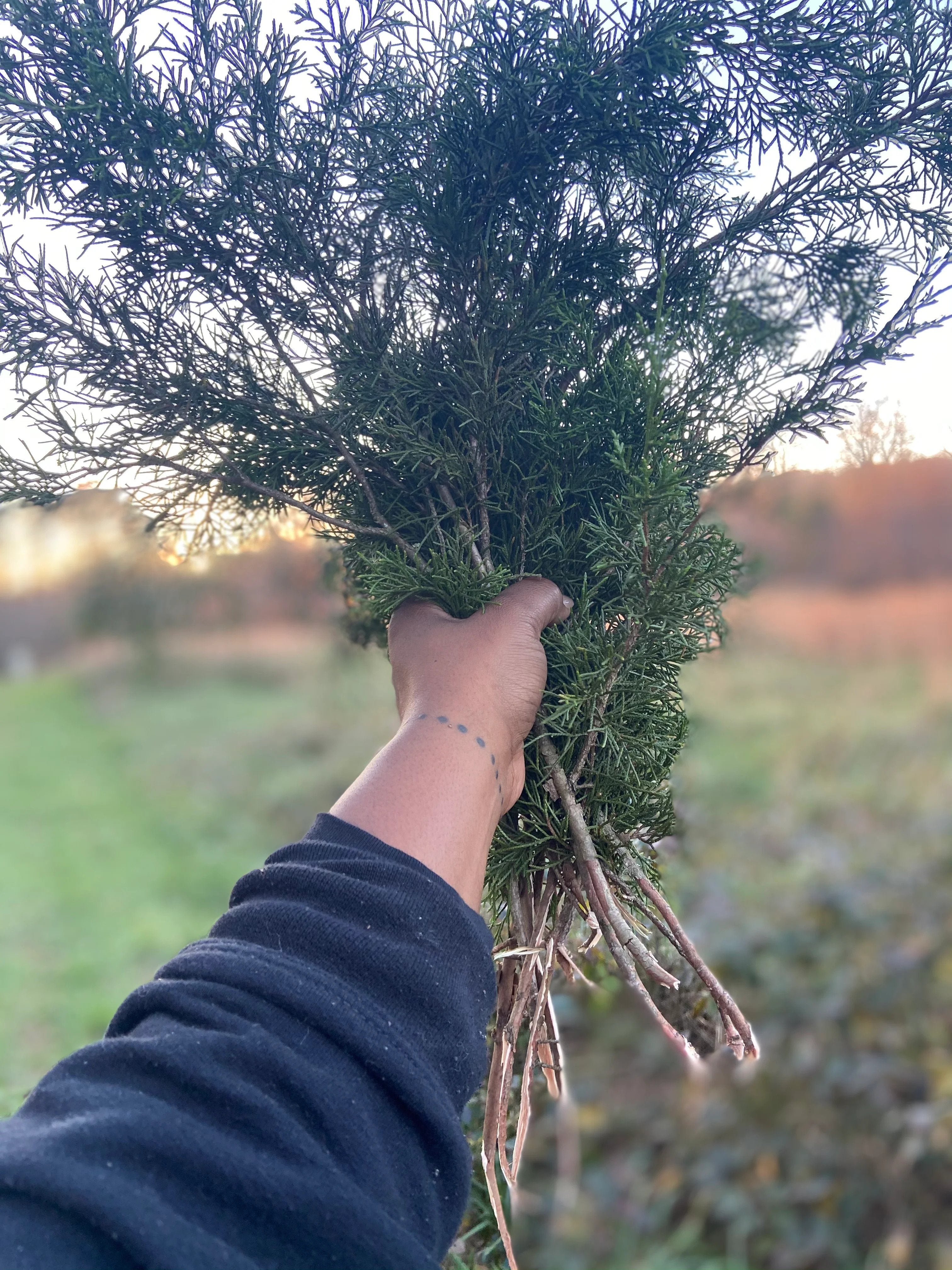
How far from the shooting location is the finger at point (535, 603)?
68cm

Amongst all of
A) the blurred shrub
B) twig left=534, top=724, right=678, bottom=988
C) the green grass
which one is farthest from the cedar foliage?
the green grass

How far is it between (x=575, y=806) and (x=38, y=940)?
3.74 meters

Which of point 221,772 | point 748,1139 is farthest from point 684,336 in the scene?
point 221,772

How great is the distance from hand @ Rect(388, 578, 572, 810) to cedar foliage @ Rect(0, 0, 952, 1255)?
20 millimetres

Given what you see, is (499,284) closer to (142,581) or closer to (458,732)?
(458,732)

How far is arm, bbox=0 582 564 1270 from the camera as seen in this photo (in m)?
0.43

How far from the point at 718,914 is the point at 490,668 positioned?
2.06 m

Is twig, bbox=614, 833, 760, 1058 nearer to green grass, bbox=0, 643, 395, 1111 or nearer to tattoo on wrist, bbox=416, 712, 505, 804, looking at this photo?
tattoo on wrist, bbox=416, 712, 505, 804

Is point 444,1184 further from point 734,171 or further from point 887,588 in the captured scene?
point 887,588

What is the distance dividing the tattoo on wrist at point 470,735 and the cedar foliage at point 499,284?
0.05 meters

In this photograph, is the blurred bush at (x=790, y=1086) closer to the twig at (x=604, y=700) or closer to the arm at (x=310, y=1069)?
the twig at (x=604, y=700)

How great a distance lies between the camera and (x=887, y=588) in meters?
2.84

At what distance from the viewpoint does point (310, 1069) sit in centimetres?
48

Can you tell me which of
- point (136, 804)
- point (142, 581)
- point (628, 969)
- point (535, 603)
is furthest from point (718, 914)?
point (136, 804)
